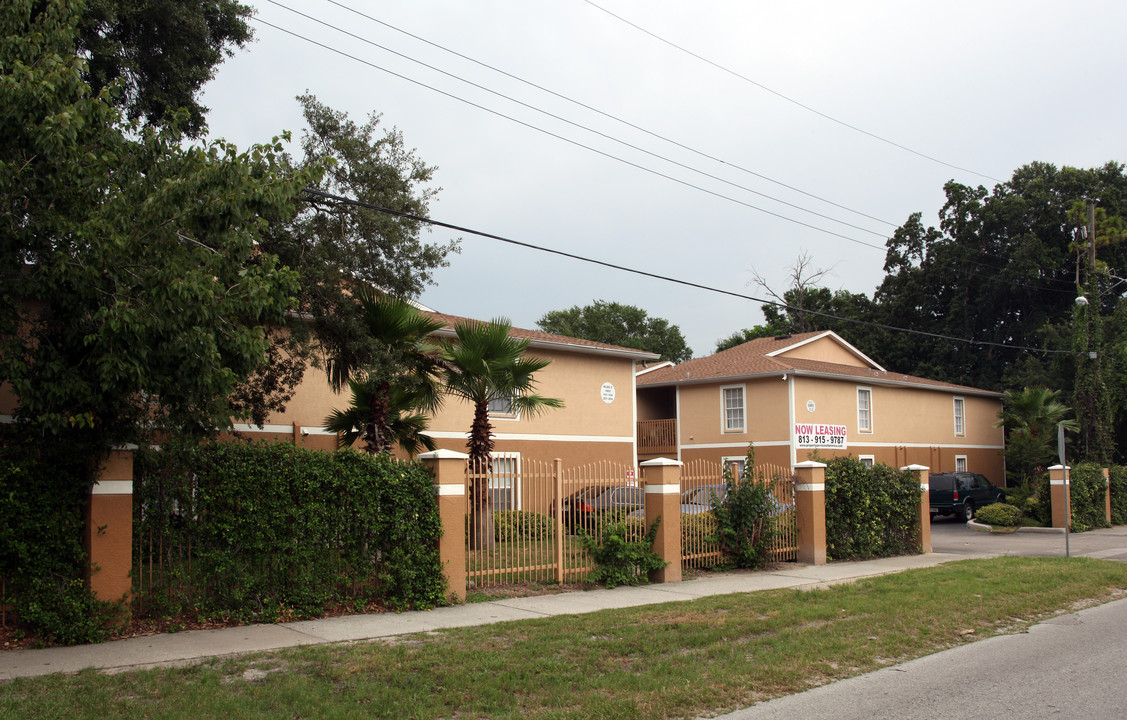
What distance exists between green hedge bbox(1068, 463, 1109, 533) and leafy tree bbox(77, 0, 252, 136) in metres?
26.3

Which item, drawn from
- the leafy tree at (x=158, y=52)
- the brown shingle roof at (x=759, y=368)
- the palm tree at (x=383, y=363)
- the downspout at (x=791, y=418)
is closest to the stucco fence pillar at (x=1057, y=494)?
the brown shingle roof at (x=759, y=368)

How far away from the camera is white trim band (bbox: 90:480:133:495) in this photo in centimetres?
919

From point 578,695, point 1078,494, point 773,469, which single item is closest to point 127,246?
point 578,695

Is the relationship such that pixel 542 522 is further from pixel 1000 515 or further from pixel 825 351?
pixel 825 351

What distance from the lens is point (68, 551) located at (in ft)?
29.5

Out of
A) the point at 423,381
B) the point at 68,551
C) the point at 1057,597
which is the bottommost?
the point at 1057,597

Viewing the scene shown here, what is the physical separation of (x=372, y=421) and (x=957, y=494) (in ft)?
79.4

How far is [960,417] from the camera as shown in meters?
37.8

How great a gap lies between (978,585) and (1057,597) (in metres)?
1.11

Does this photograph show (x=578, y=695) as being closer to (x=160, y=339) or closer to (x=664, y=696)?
(x=664, y=696)

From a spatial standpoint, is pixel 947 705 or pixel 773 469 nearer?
pixel 947 705

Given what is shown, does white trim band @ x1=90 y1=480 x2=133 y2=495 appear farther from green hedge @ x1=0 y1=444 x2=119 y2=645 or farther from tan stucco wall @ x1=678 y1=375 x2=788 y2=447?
tan stucco wall @ x1=678 y1=375 x2=788 y2=447

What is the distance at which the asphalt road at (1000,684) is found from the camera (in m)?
6.52

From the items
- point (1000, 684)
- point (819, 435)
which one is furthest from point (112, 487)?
point (819, 435)
